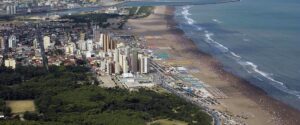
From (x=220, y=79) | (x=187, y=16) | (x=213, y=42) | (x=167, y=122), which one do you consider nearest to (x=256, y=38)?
(x=213, y=42)

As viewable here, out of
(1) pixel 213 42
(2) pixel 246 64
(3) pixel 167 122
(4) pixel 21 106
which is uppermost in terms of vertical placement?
(3) pixel 167 122

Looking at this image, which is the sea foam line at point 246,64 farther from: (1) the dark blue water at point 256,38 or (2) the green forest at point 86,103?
(2) the green forest at point 86,103

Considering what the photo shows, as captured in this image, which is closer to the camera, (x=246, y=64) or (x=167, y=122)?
(x=167, y=122)

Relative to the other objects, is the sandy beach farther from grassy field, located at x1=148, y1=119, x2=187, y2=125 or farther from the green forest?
grassy field, located at x1=148, y1=119, x2=187, y2=125

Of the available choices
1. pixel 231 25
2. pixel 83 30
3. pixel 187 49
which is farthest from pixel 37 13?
pixel 187 49

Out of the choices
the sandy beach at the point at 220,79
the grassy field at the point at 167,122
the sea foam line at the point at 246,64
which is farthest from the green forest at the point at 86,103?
the sea foam line at the point at 246,64

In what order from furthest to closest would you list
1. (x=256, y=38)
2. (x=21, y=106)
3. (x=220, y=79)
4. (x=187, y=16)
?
(x=187, y=16), (x=256, y=38), (x=220, y=79), (x=21, y=106)

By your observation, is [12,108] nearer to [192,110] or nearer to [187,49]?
[192,110]

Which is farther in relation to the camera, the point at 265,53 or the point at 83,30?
the point at 83,30

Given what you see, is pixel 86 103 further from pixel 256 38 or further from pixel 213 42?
pixel 256 38
